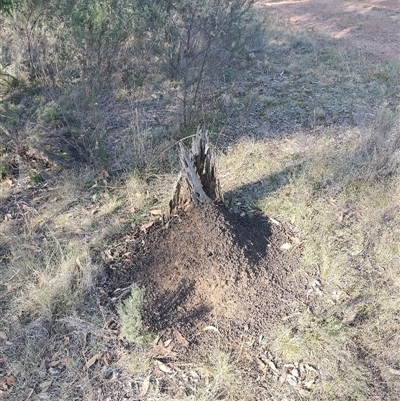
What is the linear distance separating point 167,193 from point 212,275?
1290mm

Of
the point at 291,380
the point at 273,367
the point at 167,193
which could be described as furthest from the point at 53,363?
the point at 167,193

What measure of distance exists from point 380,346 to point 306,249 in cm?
95

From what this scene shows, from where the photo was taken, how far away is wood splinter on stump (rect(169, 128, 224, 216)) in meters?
3.29

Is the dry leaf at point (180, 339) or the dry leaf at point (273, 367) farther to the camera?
the dry leaf at point (180, 339)

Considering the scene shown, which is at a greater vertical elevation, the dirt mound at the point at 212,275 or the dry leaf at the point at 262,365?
the dirt mound at the point at 212,275

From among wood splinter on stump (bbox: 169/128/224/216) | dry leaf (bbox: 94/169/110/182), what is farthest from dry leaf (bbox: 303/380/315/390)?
dry leaf (bbox: 94/169/110/182)

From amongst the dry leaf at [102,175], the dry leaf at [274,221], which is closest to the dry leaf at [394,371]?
the dry leaf at [274,221]

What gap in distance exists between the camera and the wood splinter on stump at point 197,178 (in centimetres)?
329

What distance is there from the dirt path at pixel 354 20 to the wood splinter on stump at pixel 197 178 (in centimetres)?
643

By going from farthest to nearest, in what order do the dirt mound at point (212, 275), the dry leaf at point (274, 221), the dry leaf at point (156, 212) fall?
the dry leaf at point (156, 212), the dry leaf at point (274, 221), the dirt mound at point (212, 275)

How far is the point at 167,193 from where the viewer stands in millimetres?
4031

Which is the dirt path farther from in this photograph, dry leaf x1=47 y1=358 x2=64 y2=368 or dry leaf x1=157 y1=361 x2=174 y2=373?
dry leaf x1=47 y1=358 x2=64 y2=368

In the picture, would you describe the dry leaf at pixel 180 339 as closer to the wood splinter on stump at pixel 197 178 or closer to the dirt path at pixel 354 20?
the wood splinter on stump at pixel 197 178

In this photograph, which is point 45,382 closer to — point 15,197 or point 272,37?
point 15,197
